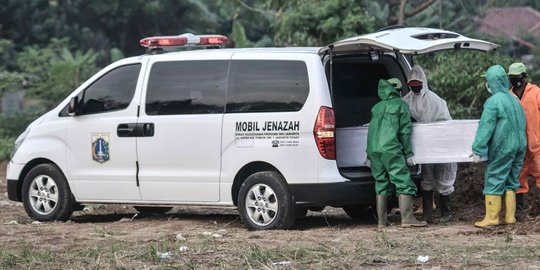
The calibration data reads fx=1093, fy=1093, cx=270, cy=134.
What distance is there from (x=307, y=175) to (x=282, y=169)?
27 centimetres

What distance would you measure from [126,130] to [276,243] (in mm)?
2644

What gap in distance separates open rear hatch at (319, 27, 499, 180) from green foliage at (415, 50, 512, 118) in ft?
24.0

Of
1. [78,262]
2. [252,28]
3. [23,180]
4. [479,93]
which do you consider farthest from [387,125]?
[252,28]

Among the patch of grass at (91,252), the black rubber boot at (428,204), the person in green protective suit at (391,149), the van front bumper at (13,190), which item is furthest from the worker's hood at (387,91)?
the van front bumper at (13,190)

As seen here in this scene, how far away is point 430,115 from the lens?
10336mm

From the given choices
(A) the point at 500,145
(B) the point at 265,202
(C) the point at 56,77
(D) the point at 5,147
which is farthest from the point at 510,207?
(C) the point at 56,77

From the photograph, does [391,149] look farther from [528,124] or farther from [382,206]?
[528,124]

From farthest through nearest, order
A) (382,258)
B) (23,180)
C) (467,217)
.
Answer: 1. (23,180)
2. (467,217)
3. (382,258)

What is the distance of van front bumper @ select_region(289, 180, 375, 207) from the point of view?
9953 millimetres

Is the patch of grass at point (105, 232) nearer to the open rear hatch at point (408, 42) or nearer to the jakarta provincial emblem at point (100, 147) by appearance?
the jakarta provincial emblem at point (100, 147)

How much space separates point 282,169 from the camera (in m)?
10.1

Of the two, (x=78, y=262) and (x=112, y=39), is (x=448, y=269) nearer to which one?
(x=78, y=262)

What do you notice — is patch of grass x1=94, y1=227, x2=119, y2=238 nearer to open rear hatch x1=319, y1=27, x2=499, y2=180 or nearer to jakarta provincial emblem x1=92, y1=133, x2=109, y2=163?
jakarta provincial emblem x1=92, y1=133, x2=109, y2=163

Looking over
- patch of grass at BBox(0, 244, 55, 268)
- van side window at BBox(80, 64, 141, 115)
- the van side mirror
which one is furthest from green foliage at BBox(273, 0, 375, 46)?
patch of grass at BBox(0, 244, 55, 268)
